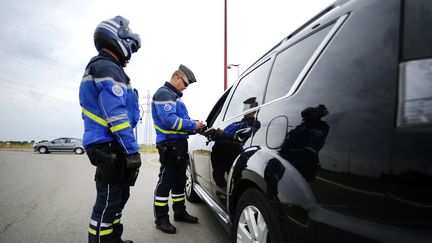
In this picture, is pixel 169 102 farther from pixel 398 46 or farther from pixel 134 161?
pixel 398 46

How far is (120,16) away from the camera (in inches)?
101

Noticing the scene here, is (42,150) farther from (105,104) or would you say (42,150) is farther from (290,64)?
(290,64)

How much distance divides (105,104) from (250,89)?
4.13 feet

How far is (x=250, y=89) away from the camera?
2.49 m

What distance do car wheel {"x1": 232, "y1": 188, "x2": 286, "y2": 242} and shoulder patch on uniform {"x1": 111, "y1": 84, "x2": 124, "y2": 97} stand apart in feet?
4.23

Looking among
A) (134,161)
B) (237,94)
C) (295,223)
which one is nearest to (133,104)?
(134,161)

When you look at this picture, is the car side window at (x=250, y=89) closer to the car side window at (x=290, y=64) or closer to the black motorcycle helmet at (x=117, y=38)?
the car side window at (x=290, y=64)

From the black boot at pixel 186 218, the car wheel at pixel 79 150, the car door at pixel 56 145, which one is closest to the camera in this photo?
the black boot at pixel 186 218

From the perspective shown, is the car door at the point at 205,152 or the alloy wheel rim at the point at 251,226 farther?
the car door at the point at 205,152

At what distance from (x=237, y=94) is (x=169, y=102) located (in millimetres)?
935

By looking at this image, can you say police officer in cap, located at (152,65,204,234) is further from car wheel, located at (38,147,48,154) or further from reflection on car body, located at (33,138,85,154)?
car wheel, located at (38,147,48,154)

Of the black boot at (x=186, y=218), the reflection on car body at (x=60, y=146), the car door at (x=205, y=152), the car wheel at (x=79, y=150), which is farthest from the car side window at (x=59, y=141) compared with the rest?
the black boot at (x=186, y=218)

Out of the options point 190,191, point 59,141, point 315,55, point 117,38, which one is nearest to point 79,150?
point 59,141

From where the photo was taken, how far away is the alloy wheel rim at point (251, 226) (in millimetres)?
1599
